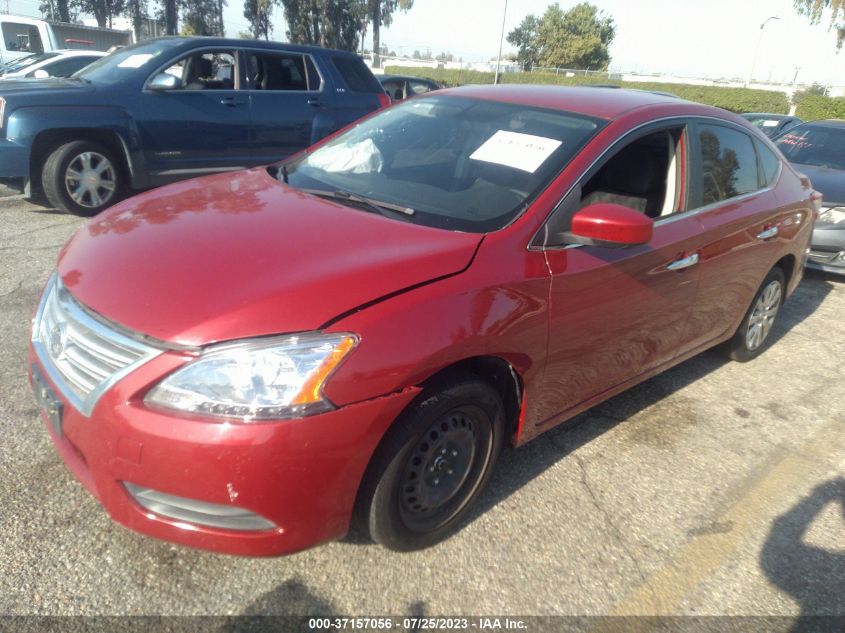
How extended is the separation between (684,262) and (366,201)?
157 cm

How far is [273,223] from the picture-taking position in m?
2.53

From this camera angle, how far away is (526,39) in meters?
85.2

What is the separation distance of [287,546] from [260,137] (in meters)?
5.90

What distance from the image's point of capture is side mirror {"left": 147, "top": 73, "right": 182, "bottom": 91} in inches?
252

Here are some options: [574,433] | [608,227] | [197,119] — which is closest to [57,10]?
[197,119]

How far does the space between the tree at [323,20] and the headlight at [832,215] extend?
50111mm

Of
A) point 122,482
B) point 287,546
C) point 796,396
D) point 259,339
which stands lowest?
point 796,396

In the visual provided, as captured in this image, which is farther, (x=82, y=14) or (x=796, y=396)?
(x=82, y=14)

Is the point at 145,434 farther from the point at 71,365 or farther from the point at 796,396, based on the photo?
Answer: the point at 796,396

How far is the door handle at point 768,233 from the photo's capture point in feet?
12.8

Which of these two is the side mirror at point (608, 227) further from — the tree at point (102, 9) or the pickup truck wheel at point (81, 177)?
the tree at point (102, 9)

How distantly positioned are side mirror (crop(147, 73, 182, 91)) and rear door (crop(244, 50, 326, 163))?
0.86 meters

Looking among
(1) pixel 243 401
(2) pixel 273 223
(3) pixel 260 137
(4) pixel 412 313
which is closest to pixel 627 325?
(4) pixel 412 313

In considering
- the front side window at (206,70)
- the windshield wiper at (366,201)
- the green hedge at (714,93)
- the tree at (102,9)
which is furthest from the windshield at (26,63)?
the tree at (102,9)
